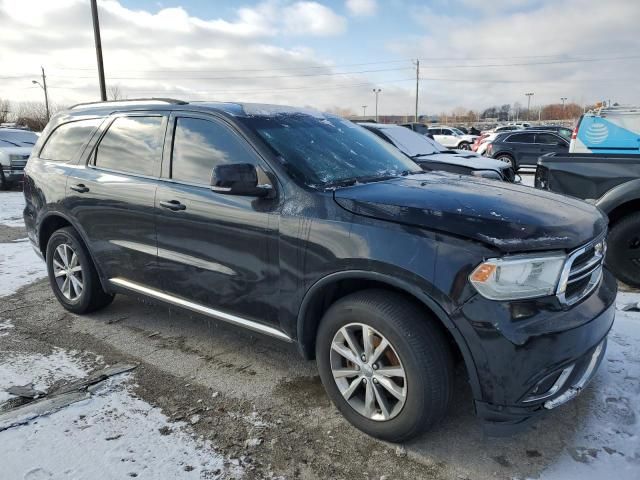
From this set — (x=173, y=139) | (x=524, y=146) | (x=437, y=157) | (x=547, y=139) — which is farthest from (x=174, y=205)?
(x=547, y=139)

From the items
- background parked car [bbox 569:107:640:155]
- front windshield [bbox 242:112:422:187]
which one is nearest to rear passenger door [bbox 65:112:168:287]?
front windshield [bbox 242:112:422:187]

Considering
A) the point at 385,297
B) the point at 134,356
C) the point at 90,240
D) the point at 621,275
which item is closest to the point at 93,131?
the point at 90,240

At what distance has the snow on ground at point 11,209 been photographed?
30.3 ft

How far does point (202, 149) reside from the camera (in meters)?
3.41

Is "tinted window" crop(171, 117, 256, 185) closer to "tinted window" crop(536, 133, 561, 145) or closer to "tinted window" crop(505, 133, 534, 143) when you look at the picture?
"tinted window" crop(505, 133, 534, 143)

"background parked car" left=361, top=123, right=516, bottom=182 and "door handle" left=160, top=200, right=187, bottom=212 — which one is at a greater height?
"background parked car" left=361, top=123, right=516, bottom=182

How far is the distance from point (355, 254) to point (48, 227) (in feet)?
11.1

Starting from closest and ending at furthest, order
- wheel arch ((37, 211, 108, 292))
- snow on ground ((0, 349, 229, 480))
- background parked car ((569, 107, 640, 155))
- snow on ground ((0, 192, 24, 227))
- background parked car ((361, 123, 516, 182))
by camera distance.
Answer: snow on ground ((0, 349, 229, 480))
wheel arch ((37, 211, 108, 292))
background parked car ((361, 123, 516, 182))
background parked car ((569, 107, 640, 155))
snow on ground ((0, 192, 24, 227))

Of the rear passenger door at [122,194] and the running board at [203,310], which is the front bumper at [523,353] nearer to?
the running board at [203,310]

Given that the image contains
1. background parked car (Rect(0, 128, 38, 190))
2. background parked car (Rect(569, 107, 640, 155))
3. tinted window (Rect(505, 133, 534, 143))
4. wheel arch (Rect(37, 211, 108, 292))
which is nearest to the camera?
wheel arch (Rect(37, 211, 108, 292))

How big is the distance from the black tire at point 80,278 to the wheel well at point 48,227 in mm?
111

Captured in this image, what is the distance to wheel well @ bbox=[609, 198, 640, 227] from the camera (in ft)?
16.4

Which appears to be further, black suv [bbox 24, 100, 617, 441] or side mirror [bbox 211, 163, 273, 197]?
side mirror [bbox 211, 163, 273, 197]

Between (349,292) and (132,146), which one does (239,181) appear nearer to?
(349,292)
